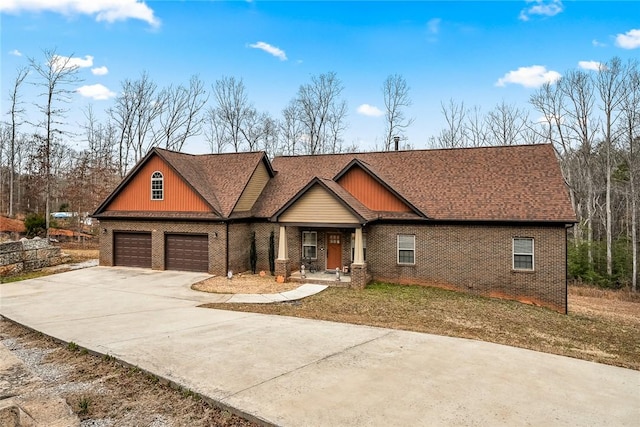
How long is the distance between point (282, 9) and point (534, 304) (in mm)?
18547

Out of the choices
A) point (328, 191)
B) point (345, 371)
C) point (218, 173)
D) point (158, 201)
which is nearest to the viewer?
point (345, 371)

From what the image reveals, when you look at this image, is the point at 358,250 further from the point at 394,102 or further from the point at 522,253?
the point at 394,102

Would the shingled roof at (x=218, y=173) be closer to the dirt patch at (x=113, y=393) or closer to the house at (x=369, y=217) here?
the house at (x=369, y=217)

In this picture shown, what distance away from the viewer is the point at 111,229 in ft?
69.2

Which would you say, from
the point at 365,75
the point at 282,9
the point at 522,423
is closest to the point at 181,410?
the point at 522,423

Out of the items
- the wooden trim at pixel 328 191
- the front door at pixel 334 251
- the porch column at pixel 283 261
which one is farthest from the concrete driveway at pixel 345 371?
the front door at pixel 334 251

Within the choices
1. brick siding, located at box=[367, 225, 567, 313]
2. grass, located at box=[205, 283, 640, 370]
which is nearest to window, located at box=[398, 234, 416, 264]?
brick siding, located at box=[367, 225, 567, 313]

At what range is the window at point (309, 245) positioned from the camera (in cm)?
1916

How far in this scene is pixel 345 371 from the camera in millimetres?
6879

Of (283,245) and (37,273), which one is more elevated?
(283,245)

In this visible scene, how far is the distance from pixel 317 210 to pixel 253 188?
5196mm

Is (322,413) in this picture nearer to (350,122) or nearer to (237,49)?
(237,49)

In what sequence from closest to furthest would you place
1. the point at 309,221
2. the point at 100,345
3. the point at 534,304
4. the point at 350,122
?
the point at 100,345 → the point at 534,304 → the point at 309,221 → the point at 350,122

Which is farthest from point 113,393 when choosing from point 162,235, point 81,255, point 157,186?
point 81,255
